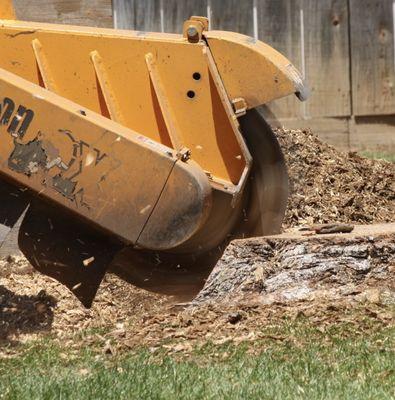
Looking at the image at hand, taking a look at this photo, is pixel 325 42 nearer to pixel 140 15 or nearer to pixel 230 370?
pixel 140 15

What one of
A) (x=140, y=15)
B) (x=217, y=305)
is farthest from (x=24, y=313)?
(x=140, y=15)

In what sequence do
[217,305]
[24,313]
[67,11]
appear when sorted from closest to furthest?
[217,305] < [24,313] < [67,11]

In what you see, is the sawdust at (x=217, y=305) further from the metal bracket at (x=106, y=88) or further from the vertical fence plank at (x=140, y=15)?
the vertical fence plank at (x=140, y=15)

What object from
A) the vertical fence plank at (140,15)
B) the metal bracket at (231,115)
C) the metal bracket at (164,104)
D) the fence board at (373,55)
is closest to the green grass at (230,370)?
the metal bracket at (231,115)

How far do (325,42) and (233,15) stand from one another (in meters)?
0.88

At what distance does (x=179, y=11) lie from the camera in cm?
1147

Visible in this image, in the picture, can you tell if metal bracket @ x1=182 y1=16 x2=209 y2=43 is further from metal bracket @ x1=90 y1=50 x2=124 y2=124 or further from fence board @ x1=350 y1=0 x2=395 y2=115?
fence board @ x1=350 y1=0 x2=395 y2=115

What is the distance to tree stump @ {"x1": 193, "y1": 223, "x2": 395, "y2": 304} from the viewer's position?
21.4ft

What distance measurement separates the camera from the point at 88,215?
21.0 feet

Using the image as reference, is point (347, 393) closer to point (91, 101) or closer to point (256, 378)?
point (256, 378)

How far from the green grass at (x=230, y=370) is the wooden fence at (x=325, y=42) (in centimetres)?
564

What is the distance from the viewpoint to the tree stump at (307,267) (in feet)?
21.4

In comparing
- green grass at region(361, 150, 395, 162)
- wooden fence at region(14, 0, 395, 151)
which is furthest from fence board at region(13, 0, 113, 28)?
green grass at region(361, 150, 395, 162)

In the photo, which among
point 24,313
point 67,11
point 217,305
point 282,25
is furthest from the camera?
point 282,25
